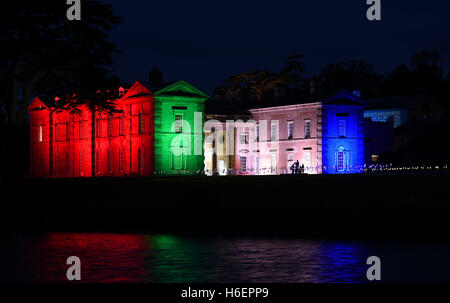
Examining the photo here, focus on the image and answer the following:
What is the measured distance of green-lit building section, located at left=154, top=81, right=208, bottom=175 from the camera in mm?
74250

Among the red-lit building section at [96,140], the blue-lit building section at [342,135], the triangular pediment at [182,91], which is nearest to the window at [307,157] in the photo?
the blue-lit building section at [342,135]

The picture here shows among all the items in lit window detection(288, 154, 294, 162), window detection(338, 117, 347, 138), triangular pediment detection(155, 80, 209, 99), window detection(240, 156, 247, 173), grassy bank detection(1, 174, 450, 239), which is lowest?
grassy bank detection(1, 174, 450, 239)

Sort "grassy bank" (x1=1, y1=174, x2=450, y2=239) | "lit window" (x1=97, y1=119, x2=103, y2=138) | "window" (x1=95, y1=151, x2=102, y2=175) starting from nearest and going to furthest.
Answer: "grassy bank" (x1=1, y1=174, x2=450, y2=239)
"window" (x1=95, y1=151, x2=102, y2=175)
"lit window" (x1=97, y1=119, x2=103, y2=138)

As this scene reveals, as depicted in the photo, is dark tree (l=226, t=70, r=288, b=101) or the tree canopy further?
dark tree (l=226, t=70, r=288, b=101)

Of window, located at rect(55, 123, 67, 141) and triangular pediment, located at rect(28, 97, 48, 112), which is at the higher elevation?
triangular pediment, located at rect(28, 97, 48, 112)

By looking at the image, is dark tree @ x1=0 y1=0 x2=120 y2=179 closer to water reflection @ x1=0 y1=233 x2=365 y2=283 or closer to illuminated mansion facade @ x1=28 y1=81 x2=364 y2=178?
water reflection @ x1=0 y1=233 x2=365 y2=283

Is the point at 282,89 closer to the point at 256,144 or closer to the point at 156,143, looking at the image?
the point at 256,144

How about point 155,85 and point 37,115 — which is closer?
point 155,85

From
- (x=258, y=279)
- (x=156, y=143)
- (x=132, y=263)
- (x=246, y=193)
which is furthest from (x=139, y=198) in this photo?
(x=156, y=143)

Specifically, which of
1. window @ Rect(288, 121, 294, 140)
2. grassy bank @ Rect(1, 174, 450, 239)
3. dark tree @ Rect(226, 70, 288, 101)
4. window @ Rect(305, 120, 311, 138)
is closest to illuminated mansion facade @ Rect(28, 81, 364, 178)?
window @ Rect(305, 120, 311, 138)

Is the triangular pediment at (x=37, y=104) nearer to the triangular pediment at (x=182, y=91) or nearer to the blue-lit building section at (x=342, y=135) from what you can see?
the triangular pediment at (x=182, y=91)

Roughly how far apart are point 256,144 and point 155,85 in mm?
14285

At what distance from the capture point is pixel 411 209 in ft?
80.8
